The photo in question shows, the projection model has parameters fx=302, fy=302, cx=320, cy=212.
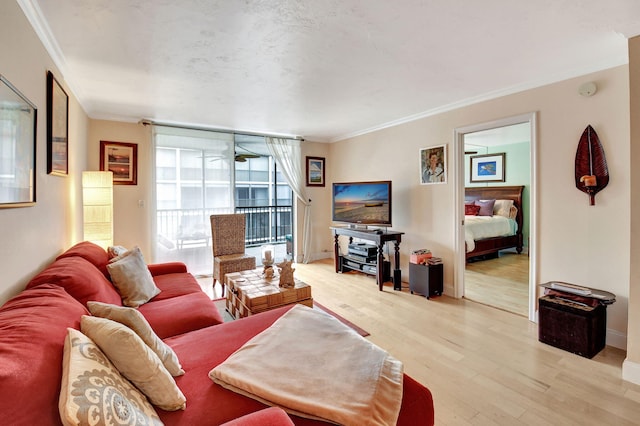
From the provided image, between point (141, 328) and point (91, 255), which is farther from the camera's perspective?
point (91, 255)

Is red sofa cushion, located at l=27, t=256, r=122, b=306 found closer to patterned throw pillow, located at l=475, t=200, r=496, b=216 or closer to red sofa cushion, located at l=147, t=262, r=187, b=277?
red sofa cushion, located at l=147, t=262, r=187, b=277

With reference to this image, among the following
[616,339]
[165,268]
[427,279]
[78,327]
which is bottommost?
[616,339]

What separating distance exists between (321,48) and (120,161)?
337 centimetres

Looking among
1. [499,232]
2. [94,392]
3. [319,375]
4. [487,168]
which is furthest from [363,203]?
[487,168]

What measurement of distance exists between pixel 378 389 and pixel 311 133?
15.2ft

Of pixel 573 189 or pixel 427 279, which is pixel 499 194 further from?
pixel 573 189

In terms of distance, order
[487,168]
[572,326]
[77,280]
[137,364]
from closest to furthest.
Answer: [137,364]
[77,280]
[572,326]
[487,168]

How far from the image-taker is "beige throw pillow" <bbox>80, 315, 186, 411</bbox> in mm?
1078

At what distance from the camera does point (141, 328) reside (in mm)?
1336

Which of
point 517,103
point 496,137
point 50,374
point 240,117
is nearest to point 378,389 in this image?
point 50,374

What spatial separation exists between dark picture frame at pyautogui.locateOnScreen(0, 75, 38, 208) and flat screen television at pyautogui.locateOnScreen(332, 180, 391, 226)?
3569 millimetres

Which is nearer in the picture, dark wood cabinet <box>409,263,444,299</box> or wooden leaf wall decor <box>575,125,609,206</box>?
wooden leaf wall decor <box>575,125,609,206</box>

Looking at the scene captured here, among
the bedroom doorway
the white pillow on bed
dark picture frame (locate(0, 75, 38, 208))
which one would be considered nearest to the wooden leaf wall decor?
the bedroom doorway

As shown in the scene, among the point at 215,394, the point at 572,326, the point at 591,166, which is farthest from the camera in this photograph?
the point at 591,166
